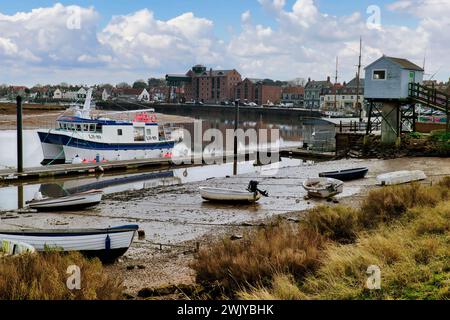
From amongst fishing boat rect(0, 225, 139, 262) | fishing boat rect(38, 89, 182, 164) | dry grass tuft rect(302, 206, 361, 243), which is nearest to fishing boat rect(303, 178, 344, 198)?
dry grass tuft rect(302, 206, 361, 243)

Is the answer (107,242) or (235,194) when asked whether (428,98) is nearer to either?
(235,194)

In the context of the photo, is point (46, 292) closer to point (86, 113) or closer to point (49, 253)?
point (49, 253)

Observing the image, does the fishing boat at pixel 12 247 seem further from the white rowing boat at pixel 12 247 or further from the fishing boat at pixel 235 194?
the fishing boat at pixel 235 194

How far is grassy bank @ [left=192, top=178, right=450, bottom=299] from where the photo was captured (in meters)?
7.94

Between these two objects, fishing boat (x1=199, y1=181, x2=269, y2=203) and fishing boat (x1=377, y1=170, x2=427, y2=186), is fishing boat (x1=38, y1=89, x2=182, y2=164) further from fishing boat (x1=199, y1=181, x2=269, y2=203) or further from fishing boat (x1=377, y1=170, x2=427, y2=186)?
fishing boat (x1=377, y1=170, x2=427, y2=186)

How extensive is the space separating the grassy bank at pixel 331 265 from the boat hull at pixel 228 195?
Result: 1096 centimetres

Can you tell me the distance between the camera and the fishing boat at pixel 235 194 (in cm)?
2358

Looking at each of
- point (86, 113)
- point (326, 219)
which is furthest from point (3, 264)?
point (86, 113)

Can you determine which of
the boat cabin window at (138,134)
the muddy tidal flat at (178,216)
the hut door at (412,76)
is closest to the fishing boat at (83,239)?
the muddy tidal flat at (178,216)

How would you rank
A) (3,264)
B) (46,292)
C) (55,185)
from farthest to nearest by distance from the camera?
(55,185) < (3,264) < (46,292)

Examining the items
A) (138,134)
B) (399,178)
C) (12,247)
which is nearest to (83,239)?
(12,247)

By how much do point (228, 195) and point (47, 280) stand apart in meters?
16.3

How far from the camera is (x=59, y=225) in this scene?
19594 mm
